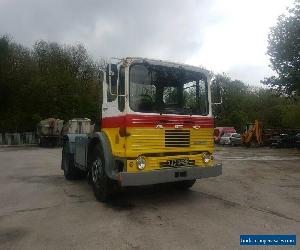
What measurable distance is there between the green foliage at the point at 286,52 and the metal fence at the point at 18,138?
86.9ft

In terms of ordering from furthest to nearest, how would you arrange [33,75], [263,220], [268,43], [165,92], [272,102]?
[272,102], [33,75], [268,43], [165,92], [263,220]

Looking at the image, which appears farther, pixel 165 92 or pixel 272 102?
pixel 272 102

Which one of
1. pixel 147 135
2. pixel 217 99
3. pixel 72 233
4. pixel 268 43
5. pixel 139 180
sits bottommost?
pixel 72 233

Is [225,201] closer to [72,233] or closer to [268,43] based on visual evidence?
[72,233]

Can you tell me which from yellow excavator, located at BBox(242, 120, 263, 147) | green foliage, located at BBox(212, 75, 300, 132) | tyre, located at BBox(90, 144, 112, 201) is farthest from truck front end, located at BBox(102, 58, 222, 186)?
green foliage, located at BBox(212, 75, 300, 132)

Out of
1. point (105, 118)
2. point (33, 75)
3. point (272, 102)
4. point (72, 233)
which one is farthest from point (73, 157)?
point (272, 102)

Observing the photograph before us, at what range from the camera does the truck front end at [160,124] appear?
8227 millimetres

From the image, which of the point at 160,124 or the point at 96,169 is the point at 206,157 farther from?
the point at 96,169

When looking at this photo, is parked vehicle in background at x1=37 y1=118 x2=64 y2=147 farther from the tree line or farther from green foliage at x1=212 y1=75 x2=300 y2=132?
green foliage at x1=212 y1=75 x2=300 y2=132

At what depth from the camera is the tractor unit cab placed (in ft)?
27.0

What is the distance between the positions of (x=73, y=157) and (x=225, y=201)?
16.7ft

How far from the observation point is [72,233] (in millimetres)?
6727

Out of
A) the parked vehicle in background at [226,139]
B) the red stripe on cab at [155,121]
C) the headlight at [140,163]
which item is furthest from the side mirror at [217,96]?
the parked vehicle in background at [226,139]

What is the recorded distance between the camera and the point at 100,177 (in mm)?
9047
